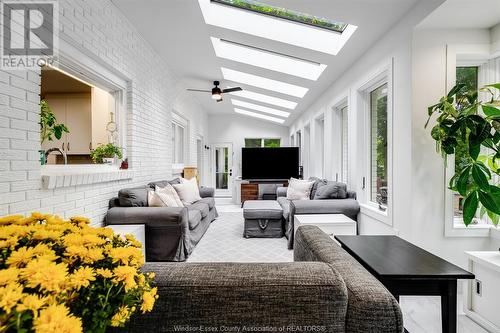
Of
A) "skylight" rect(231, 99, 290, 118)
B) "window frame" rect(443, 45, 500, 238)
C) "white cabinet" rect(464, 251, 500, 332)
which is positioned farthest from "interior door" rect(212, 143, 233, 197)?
"white cabinet" rect(464, 251, 500, 332)

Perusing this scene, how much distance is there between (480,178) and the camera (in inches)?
72.4

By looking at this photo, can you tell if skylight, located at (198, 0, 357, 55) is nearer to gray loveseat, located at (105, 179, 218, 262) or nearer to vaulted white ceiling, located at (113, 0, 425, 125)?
vaulted white ceiling, located at (113, 0, 425, 125)

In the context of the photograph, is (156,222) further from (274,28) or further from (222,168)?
(222,168)

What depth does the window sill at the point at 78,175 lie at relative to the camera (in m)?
2.17

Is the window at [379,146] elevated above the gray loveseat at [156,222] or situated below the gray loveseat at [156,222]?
above

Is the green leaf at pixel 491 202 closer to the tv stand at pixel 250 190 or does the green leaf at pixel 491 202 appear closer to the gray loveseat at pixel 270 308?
the gray loveseat at pixel 270 308

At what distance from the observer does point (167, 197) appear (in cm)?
346

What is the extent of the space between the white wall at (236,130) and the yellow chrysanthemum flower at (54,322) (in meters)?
9.27

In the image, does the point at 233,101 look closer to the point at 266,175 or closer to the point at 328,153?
the point at 266,175

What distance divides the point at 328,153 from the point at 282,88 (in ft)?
5.76

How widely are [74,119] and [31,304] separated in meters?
3.18

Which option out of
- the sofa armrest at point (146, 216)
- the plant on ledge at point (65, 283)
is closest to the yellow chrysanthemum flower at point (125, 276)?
the plant on ledge at point (65, 283)

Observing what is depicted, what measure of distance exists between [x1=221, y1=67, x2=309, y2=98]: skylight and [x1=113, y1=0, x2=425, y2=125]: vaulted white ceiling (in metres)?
0.16

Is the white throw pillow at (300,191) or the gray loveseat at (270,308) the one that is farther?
the white throw pillow at (300,191)
